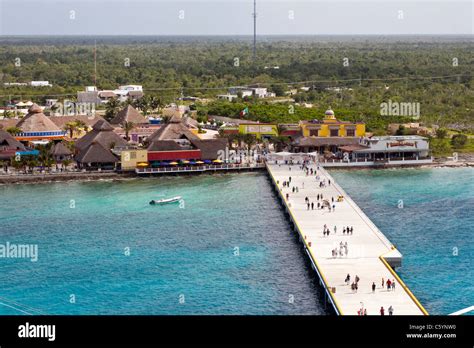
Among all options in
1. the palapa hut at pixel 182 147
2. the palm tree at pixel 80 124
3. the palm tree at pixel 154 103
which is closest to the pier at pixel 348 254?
the palapa hut at pixel 182 147

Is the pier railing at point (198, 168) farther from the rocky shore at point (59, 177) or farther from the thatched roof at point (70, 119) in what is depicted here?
the thatched roof at point (70, 119)

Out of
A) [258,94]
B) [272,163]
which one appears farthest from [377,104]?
[272,163]

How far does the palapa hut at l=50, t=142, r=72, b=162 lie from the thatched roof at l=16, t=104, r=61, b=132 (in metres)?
8.18

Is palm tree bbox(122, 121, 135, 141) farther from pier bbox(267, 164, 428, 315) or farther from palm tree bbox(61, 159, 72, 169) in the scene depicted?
pier bbox(267, 164, 428, 315)

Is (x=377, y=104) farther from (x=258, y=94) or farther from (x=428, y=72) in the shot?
(x=428, y=72)

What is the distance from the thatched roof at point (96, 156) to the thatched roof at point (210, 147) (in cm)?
788

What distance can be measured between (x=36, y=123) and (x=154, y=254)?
44461mm

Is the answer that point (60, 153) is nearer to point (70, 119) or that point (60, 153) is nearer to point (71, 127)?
point (71, 127)

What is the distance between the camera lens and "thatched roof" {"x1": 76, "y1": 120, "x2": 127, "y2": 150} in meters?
74.3

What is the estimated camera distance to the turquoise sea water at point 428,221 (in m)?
34.4

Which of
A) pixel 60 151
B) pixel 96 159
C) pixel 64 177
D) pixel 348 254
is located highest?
pixel 60 151

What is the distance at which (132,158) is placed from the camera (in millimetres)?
69938

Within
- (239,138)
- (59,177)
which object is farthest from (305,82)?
(59,177)

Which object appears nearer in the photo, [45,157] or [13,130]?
[45,157]
